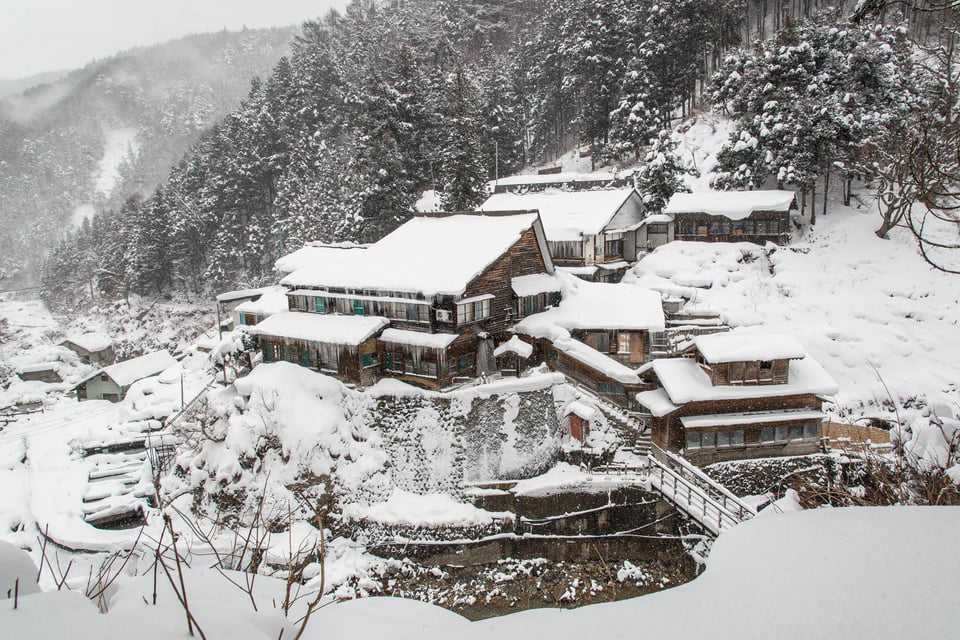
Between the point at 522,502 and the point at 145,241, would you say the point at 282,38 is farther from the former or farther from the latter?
the point at 522,502

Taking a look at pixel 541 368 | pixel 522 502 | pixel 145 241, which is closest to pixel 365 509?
pixel 522 502

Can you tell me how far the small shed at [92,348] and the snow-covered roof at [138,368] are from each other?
9445 millimetres

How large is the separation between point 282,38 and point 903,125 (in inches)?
6210

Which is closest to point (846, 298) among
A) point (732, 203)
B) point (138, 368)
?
point (732, 203)

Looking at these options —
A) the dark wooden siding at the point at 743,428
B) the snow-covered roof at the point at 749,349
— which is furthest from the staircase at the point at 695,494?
the snow-covered roof at the point at 749,349

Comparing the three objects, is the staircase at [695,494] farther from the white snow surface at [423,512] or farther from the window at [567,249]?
the window at [567,249]

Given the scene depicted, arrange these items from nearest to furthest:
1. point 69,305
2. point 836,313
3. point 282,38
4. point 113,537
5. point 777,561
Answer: point 777,561 → point 113,537 → point 836,313 → point 69,305 → point 282,38

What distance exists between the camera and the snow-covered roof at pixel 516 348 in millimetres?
23906

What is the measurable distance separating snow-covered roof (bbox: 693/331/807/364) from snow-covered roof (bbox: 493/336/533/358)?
7129 mm

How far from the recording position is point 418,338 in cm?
2234

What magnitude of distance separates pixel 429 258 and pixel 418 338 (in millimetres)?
4420

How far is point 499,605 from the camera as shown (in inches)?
686

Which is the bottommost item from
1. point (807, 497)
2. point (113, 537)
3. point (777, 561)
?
point (113, 537)

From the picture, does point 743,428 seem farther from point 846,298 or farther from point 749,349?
point 846,298
